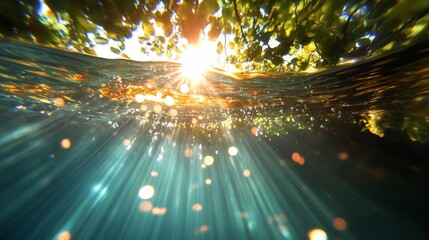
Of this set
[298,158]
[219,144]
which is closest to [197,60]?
[298,158]

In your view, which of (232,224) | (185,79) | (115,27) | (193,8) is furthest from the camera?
(232,224)

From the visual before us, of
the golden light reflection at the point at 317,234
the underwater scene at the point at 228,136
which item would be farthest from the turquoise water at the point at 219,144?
the golden light reflection at the point at 317,234

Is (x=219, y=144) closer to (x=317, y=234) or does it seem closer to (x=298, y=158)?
(x=298, y=158)

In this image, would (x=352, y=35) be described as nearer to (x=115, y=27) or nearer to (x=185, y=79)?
(x=115, y=27)

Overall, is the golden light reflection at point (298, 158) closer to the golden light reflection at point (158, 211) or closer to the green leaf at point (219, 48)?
the green leaf at point (219, 48)

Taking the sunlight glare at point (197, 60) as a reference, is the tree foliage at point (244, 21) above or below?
below

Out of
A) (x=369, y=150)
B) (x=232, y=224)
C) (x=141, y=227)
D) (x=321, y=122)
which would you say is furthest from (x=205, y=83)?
(x=141, y=227)
